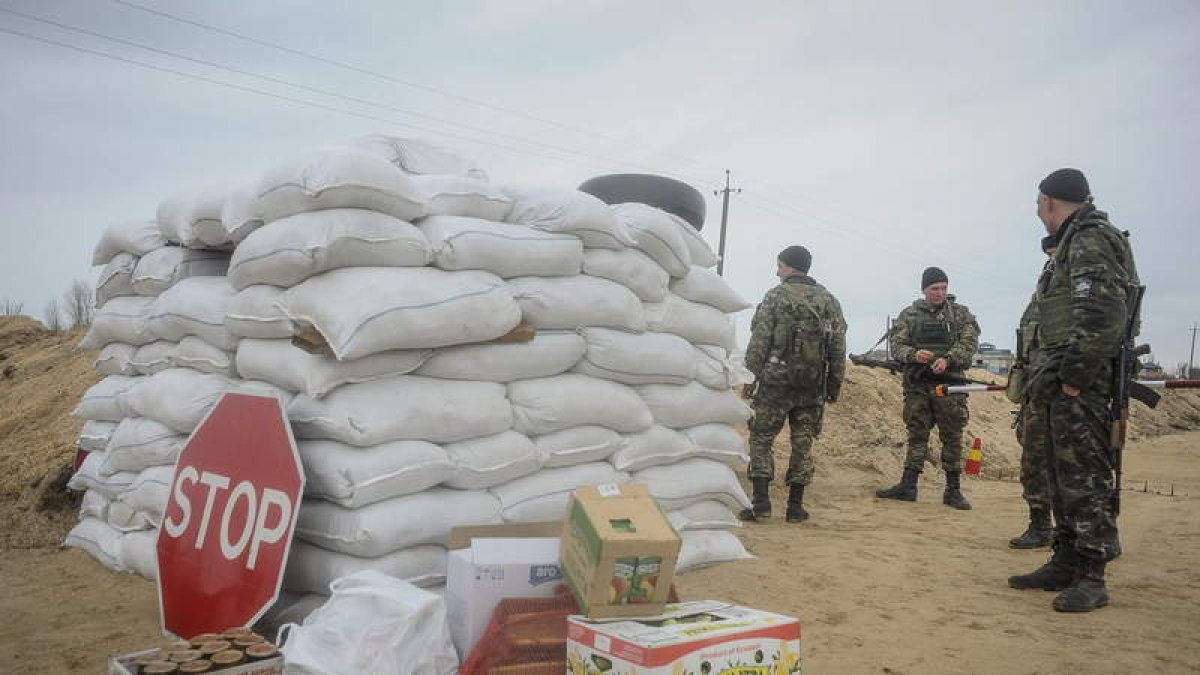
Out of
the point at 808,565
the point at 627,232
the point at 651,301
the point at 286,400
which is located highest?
the point at 627,232

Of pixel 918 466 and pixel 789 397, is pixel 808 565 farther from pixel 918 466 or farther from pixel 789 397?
pixel 918 466

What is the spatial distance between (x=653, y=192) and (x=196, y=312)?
263cm

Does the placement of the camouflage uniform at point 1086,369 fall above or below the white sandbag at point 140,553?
above

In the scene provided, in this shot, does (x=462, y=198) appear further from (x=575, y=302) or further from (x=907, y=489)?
(x=907, y=489)

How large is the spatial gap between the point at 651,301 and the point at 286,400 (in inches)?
71.5

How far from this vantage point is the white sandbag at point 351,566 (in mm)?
2627

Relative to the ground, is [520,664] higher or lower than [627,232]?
lower

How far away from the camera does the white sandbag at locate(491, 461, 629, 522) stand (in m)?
3.03

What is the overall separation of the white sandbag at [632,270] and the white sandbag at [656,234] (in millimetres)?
46

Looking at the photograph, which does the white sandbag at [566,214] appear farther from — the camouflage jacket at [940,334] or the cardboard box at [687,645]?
the camouflage jacket at [940,334]

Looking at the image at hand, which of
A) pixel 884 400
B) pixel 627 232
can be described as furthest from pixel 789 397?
pixel 884 400

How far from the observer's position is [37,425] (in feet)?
24.2

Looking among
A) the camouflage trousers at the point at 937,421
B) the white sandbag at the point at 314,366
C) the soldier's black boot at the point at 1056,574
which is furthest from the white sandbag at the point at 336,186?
the camouflage trousers at the point at 937,421

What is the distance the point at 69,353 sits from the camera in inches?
417
